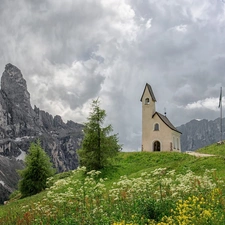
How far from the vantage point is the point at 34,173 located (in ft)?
128

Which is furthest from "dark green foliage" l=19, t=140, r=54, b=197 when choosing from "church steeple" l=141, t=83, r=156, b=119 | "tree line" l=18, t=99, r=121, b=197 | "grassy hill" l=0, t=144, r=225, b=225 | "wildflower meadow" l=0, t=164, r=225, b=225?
"wildflower meadow" l=0, t=164, r=225, b=225

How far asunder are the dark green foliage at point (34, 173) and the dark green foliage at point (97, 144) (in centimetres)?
453

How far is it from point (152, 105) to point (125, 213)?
43577mm

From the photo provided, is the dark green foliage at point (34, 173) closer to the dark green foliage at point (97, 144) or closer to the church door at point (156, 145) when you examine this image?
the dark green foliage at point (97, 144)

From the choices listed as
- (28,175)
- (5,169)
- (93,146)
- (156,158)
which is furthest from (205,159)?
→ (5,169)

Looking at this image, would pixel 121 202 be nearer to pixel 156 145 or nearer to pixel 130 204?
pixel 130 204

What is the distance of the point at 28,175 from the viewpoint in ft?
128

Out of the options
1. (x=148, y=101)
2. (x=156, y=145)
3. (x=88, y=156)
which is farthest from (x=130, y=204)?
(x=148, y=101)

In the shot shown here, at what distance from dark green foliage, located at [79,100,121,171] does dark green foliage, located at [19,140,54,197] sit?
4.53 metres

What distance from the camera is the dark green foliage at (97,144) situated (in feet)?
125

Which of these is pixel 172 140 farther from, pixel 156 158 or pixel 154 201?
pixel 154 201

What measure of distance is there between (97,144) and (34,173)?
26.8ft

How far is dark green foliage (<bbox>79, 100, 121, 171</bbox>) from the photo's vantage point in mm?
38062

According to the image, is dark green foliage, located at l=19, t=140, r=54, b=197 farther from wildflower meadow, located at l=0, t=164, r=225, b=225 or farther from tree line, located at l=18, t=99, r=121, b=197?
wildflower meadow, located at l=0, t=164, r=225, b=225
